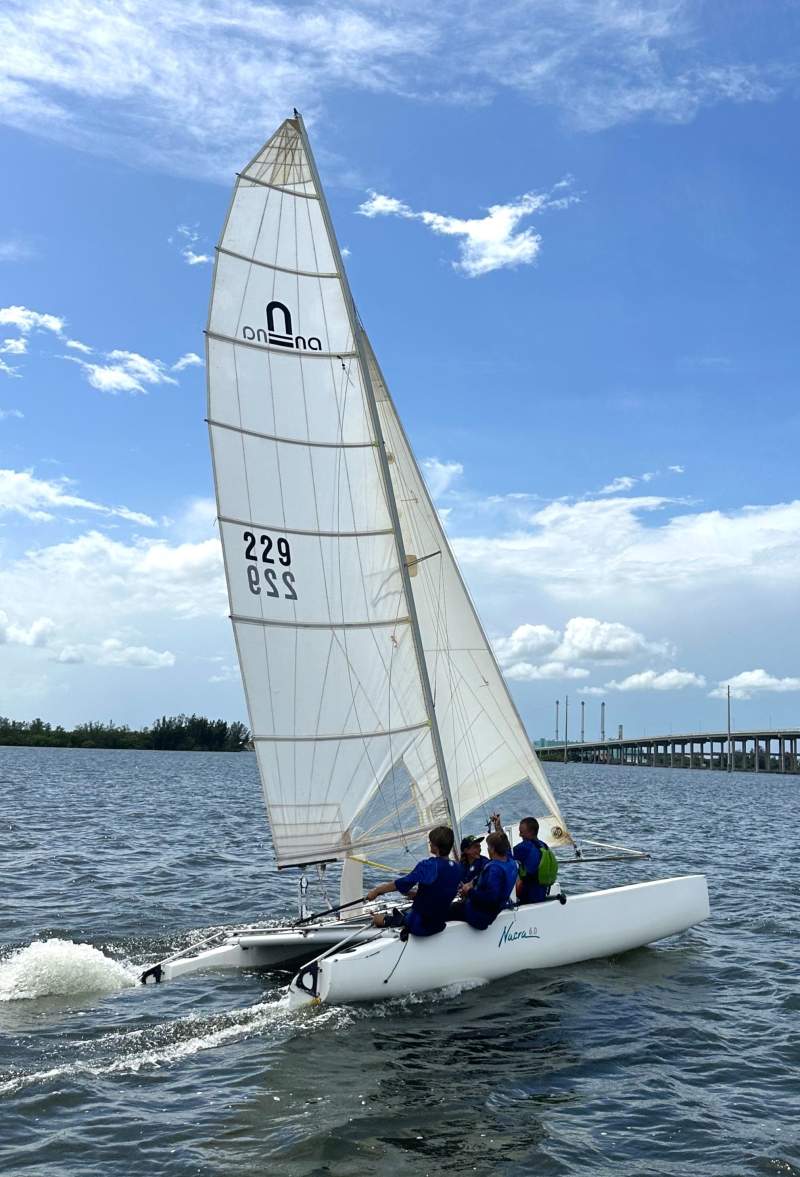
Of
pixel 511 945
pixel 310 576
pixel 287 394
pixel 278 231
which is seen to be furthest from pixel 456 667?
pixel 278 231

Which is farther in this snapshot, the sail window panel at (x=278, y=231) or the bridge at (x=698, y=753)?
the bridge at (x=698, y=753)

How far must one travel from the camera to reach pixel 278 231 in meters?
12.3

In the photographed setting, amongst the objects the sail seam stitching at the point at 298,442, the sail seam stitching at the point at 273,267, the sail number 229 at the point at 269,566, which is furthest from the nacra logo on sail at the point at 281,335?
the sail number 229 at the point at 269,566

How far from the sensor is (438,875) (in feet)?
33.8

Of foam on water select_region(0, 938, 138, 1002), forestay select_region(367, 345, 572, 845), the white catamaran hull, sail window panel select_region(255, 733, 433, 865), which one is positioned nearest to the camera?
the white catamaran hull

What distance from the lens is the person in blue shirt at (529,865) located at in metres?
11.8

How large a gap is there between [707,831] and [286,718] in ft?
74.2

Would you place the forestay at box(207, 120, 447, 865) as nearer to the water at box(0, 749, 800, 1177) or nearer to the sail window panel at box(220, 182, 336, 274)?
the sail window panel at box(220, 182, 336, 274)

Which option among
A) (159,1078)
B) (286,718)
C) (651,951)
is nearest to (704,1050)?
(651,951)

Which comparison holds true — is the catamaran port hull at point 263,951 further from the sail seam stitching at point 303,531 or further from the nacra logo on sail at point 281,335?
the nacra logo on sail at point 281,335

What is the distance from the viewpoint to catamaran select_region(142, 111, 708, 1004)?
11891mm

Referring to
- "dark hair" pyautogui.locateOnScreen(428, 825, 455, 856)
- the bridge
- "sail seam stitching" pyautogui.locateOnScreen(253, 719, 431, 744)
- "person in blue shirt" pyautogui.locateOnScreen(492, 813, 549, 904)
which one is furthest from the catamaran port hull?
the bridge

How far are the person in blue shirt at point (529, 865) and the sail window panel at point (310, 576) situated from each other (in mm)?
2952

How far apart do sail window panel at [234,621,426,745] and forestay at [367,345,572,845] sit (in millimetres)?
954
